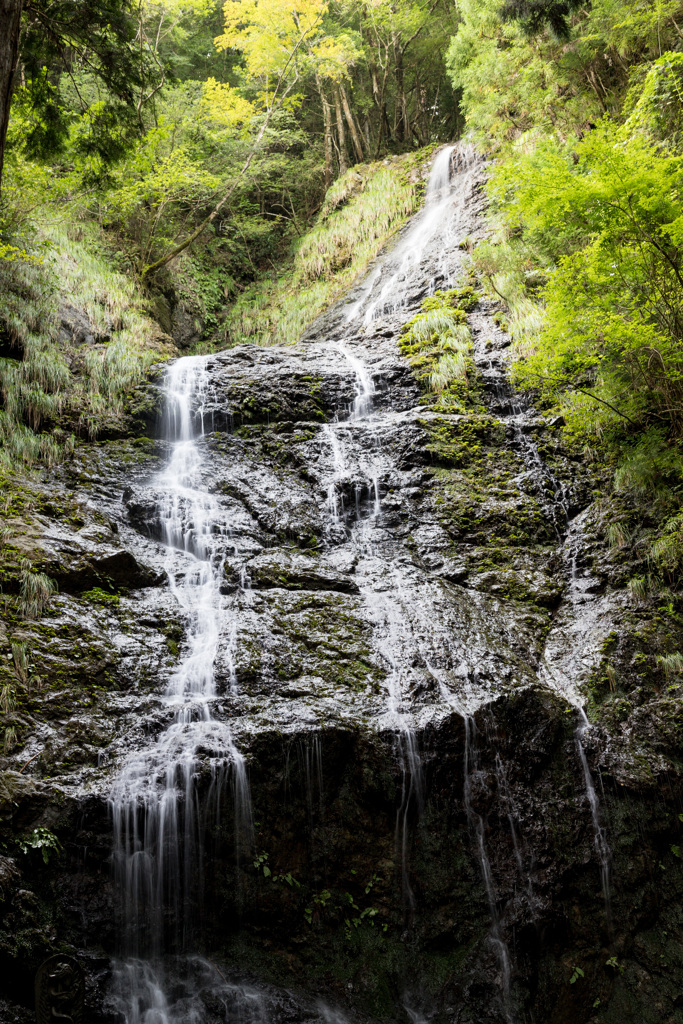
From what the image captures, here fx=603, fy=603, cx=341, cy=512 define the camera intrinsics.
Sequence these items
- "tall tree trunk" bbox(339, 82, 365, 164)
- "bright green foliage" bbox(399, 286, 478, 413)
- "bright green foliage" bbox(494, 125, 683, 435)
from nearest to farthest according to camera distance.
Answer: "bright green foliage" bbox(494, 125, 683, 435) → "bright green foliage" bbox(399, 286, 478, 413) → "tall tree trunk" bbox(339, 82, 365, 164)

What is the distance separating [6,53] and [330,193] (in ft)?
51.4

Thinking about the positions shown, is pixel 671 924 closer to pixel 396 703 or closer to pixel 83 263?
pixel 396 703

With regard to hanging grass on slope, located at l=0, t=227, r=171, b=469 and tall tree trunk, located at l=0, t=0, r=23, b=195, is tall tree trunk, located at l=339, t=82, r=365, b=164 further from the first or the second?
tall tree trunk, located at l=0, t=0, r=23, b=195

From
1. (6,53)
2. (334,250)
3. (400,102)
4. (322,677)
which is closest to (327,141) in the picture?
(400,102)

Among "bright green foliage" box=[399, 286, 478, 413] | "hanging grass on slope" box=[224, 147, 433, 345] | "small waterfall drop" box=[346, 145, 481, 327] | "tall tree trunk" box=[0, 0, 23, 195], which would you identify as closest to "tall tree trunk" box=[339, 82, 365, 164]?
"hanging grass on slope" box=[224, 147, 433, 345]

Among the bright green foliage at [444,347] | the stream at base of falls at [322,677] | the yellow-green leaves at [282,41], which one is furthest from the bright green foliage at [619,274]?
the yellow-green leaves at [282,41]

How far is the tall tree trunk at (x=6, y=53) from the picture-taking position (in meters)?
3.70

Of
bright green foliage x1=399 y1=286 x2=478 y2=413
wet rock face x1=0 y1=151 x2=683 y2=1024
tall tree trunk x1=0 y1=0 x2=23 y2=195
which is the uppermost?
tall tree trunk x1=0 y1=0 x2=23 y2=195

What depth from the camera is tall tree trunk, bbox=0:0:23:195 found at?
3695mm

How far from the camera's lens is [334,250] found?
637 inches

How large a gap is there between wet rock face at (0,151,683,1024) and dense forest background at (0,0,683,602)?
150 centimetres

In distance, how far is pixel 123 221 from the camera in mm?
14211

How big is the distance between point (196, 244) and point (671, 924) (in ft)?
60.2

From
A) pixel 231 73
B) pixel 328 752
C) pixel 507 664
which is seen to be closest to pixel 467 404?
pixel 507 664
